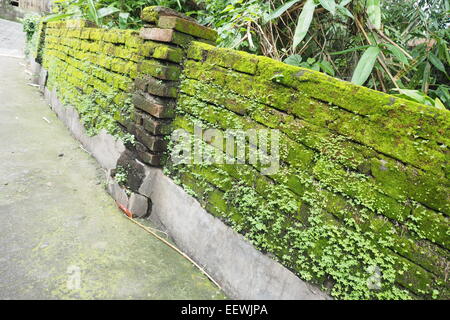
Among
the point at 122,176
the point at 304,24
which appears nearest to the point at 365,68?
the point at 304,24

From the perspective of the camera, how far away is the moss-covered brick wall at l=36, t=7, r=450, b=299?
1244 millimetres

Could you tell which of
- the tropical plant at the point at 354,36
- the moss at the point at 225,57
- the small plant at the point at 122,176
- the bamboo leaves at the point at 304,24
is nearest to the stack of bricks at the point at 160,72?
the moss at the point at 225,57

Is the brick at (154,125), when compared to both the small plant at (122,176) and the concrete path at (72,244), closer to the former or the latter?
the small plant at (122,176)

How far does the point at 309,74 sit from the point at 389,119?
511 mm

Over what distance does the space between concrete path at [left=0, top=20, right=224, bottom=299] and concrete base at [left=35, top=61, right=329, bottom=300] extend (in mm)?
131

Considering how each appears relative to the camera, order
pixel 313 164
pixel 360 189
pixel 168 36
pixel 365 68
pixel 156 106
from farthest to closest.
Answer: pixel 156 106
pixel 168 36
pixel 365 68
pixel 313 164
pixel 360 189

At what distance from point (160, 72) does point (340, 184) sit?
168cm

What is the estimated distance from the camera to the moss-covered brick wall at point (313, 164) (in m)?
1.24

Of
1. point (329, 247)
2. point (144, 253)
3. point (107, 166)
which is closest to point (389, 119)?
point (329, 247)

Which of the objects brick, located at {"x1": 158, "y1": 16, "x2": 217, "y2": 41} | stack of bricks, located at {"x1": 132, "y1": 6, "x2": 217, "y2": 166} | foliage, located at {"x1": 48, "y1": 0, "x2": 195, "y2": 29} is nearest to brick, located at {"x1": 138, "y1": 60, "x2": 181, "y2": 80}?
stack of bricks, located at {"x1": 132, "y1": 6, "x2": 217, "y2": 166}

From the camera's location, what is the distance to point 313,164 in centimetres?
156

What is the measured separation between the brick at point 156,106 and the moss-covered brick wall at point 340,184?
561 millimetres

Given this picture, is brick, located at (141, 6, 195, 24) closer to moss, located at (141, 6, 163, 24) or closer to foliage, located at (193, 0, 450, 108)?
moss, located at (141, 6, 163, 24)

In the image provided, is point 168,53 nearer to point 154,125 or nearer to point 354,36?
point 154,125
